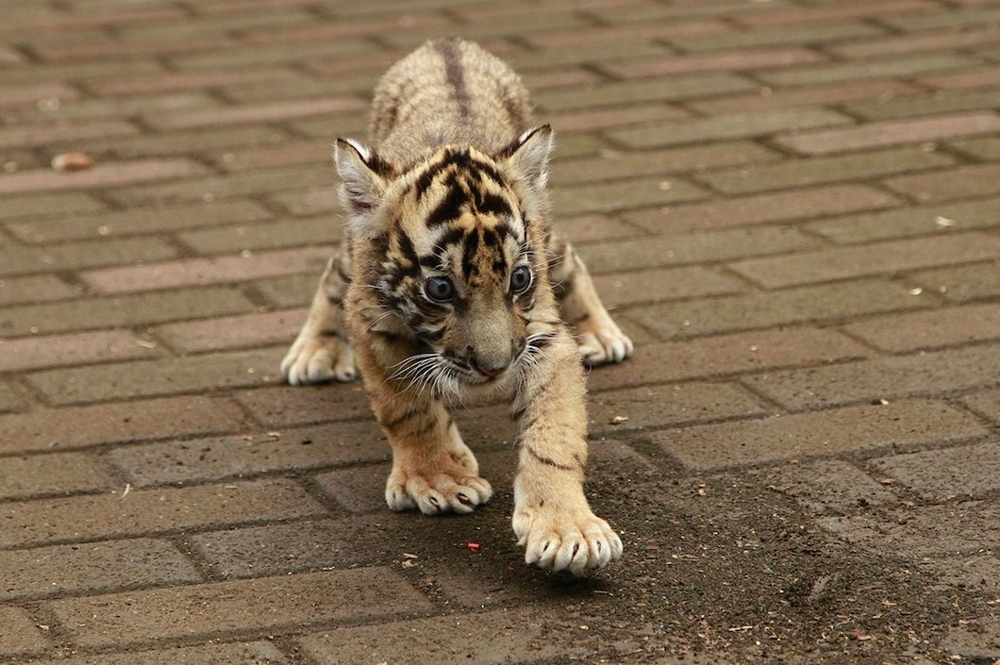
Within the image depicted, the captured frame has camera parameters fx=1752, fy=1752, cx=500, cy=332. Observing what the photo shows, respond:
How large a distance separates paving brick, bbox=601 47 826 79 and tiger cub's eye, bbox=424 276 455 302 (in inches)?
170

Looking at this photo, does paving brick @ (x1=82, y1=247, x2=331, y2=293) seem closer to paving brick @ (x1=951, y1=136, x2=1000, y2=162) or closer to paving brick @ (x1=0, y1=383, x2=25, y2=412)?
paving brick @ (x1=0, y1=383, x2=25, y2=412)

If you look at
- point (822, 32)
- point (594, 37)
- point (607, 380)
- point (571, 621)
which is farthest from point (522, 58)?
point (571, 621)

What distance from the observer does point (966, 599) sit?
13.0ft

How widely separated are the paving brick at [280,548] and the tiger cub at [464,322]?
0.23 meters

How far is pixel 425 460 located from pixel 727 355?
4.21ft

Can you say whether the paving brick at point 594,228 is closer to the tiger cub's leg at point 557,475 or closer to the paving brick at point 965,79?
the tiger cub's leg at point 557,475

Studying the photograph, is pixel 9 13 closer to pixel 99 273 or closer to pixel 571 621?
pixel 99 273

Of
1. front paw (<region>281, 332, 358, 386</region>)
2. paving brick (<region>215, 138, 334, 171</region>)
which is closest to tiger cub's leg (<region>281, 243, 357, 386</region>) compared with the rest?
front paw (<region>281, 332, 358, 386</region>)

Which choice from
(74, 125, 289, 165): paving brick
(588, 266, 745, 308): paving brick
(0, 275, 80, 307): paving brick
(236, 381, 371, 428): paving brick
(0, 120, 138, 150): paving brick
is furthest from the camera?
(0, 120, 138, 150): paving brick

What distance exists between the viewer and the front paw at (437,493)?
459 centimetres

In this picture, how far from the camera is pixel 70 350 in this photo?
226 inches

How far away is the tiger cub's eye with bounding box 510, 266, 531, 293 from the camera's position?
441 centimetres

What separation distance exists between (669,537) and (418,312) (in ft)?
2.79

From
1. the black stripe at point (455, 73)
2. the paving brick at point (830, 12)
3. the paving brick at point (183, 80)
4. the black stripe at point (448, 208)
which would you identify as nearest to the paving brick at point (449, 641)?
the black stripe at point (448, 208)
